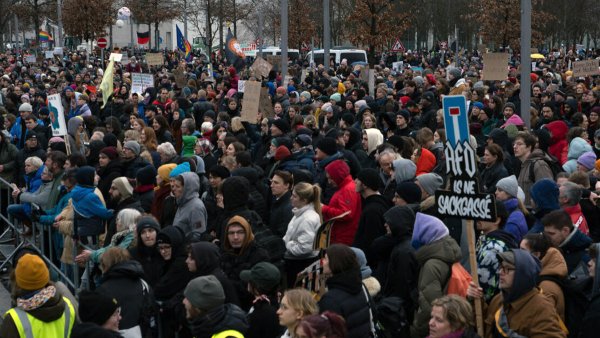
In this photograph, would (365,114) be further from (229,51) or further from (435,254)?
(229,51)

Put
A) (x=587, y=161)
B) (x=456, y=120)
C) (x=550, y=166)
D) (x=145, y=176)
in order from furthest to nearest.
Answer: (x=550, y=166), (x=587, y=161), (x=145, y=176), (x=456, y=120)

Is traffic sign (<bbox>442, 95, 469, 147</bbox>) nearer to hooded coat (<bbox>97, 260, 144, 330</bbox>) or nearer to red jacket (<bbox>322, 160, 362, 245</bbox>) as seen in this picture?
hooded coat (<bbox>97, 260, 144, 330</bbox>)

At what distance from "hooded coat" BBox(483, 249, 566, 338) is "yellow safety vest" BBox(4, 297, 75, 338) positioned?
106 inches

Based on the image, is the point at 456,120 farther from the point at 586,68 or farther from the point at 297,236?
the point at 586,68

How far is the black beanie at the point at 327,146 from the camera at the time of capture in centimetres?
1156

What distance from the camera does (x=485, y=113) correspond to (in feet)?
54.1

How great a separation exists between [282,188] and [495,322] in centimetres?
377

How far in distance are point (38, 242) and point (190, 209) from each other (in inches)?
116

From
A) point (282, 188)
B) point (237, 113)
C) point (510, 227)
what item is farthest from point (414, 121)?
point (510, 227)

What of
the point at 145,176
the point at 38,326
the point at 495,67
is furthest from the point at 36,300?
the point at 495,67

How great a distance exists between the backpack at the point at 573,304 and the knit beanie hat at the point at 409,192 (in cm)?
234

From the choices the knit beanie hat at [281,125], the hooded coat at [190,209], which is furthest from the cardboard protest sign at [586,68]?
the hooded coat at [190,209]

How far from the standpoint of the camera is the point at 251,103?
666 inches

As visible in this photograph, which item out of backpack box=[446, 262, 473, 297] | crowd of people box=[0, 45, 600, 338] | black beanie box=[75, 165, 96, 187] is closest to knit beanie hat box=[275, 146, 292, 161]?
crowd of people box=[0, 45, 600, 338]
